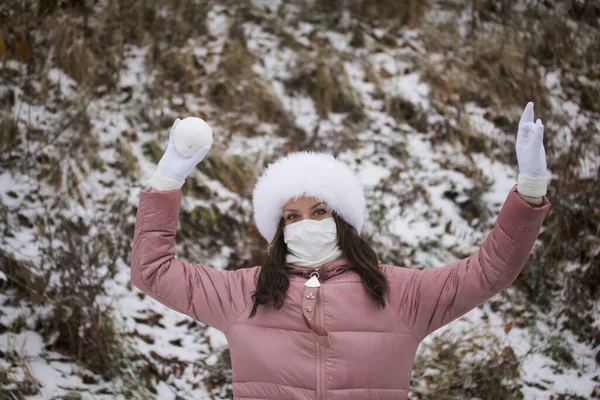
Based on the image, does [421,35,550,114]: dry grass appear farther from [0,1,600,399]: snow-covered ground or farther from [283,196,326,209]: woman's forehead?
[283,196,326,209]: woman's forehead

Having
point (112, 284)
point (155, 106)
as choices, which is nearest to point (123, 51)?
point (155, 106)

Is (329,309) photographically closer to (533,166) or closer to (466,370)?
(533,166)

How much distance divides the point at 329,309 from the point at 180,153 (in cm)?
88

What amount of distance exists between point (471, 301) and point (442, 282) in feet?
0.45

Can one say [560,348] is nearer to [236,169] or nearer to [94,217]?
[236,169]

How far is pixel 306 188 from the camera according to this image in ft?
8.43

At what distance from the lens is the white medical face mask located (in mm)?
2520

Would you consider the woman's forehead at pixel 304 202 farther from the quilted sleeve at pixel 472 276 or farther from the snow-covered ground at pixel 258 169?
the snow-covered ground at pixel 258 169

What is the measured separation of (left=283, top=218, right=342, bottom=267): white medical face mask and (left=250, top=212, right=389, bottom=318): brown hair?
0.05 meters

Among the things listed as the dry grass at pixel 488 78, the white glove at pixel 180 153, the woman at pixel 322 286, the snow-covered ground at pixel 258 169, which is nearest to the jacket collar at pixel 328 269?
the woman at pixel 322 286

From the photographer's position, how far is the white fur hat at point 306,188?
8.47 feet

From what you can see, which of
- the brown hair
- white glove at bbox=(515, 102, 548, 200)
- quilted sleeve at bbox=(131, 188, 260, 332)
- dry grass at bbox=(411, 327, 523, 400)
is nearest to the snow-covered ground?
dry grass at bbox=(411, 327, 523, 400)

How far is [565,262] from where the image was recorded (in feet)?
14.6

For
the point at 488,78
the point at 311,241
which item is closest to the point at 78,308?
the point at 311,241
